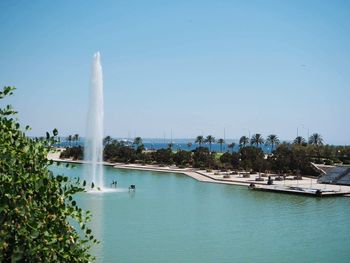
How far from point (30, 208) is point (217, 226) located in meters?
26.3

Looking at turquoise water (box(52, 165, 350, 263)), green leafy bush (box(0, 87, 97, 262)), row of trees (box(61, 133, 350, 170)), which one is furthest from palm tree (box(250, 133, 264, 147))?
green leafy bush (box(0, 87, 97, 262))

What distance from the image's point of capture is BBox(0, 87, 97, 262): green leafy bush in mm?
4371

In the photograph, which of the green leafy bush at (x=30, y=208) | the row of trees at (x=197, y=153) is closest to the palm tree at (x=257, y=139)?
the row of trees at (x=197, y=153)

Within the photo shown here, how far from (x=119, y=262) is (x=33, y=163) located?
16911 mm

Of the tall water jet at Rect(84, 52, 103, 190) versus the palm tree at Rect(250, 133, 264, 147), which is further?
the palm tree at Rect(250, 133, 264, 147)

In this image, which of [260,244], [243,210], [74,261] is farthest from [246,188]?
[74,261]

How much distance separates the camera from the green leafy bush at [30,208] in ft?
14.3

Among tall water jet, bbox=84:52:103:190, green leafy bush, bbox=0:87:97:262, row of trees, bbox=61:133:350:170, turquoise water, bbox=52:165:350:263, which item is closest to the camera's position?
green leafy bush, bbox=0:87:97:262

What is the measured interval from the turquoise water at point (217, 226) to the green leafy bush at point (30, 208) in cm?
1695

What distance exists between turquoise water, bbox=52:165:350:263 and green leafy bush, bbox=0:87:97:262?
17.0 m

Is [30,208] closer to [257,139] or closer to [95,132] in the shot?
[95,132]

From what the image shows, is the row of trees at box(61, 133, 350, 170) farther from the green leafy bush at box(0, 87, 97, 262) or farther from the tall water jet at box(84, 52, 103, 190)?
the green leafy bush at box(0, 87, 97, 262)

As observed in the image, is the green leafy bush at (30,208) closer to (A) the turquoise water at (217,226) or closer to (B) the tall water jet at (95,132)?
(A) the turquoise water at (217,226)

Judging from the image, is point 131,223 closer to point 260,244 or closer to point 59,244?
point 260,244
